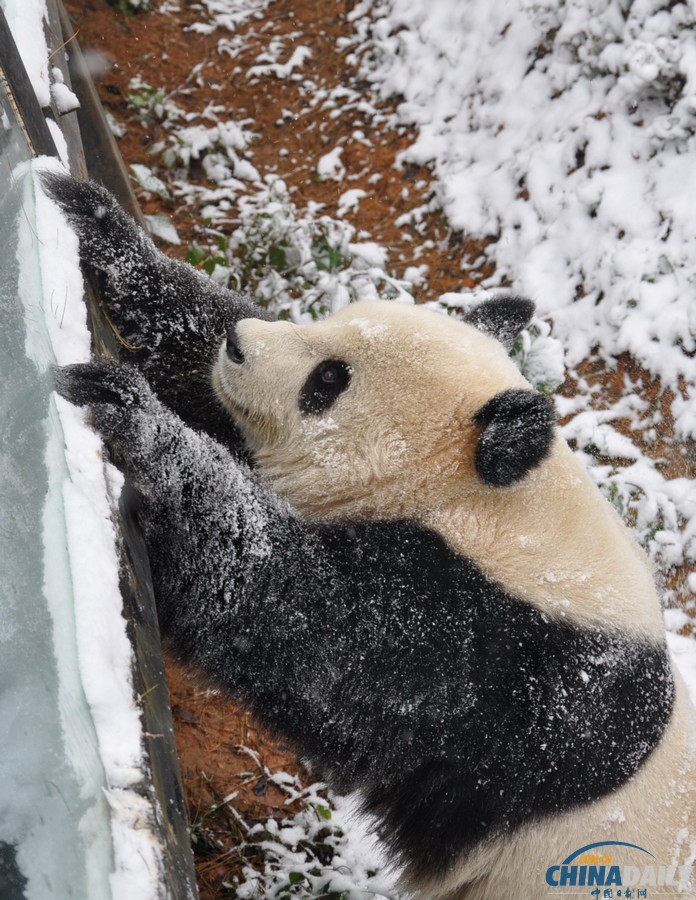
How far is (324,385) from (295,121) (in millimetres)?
4522

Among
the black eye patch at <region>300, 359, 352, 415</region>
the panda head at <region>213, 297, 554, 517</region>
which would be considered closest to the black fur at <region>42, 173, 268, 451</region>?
the panda head at <region>213, 297, 554, 517</region>

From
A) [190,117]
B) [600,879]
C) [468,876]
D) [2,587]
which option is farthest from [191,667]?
[190,117]

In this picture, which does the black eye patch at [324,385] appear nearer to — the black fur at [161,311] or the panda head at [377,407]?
the panda head at [377,407]

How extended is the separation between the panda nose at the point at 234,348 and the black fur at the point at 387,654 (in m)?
0.45

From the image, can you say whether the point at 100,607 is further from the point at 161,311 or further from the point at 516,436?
the point at 161,311

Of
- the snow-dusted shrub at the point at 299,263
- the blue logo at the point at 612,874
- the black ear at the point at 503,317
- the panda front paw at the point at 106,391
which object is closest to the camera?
the panda front paw at the point at 106,391

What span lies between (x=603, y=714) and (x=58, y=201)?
2.11 meters

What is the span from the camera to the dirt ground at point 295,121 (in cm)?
553

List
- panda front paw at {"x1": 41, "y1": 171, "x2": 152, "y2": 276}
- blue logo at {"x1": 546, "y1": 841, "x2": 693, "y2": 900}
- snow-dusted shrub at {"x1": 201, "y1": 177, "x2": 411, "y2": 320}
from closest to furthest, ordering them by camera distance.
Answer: blue logo at {"x1": 546, "y1": 841, "x2": 693, "y2": 900} → panda front paw at {"x1": 41, "y1": 171, "x2": 152, "y2": 276} → snow-dusted shrub at {"x1": 201, "y1": 177, "x2": 411, "y2": 320}

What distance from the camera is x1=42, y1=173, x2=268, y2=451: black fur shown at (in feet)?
8.62

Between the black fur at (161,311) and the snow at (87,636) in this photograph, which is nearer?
the snow at (87,636)

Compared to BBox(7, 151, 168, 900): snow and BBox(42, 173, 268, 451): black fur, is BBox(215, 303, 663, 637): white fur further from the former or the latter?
BBox(7, 151, 168, 900): snow

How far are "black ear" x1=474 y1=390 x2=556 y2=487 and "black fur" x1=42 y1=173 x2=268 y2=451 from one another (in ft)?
3.21

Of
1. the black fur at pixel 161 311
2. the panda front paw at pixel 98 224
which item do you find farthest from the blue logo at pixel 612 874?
the panda front paw at pixel 98 224
